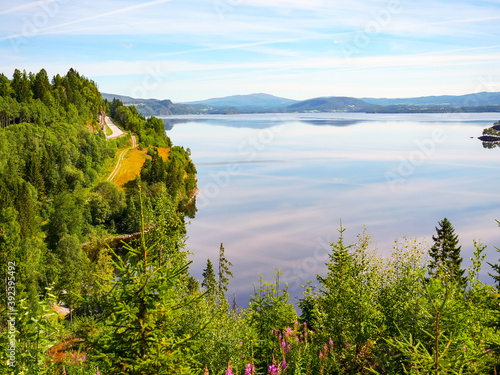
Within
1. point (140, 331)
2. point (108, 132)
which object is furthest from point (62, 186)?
point (140, 331)

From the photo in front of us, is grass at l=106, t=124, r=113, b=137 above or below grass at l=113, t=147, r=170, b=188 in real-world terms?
above

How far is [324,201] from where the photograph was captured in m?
78.9

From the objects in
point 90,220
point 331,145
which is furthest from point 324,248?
point 331,145

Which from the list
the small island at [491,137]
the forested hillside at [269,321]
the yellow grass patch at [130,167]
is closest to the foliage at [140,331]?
the forested hillside at [269,321]

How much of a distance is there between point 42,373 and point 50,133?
93372 millimetres

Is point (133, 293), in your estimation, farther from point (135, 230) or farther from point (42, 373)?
point (135, 230)

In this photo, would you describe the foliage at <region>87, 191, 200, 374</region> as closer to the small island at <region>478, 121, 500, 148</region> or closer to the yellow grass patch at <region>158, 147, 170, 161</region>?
the yellow grass patch at <region>158, 147, 170, 161</region>

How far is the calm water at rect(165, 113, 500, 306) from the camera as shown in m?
52.5

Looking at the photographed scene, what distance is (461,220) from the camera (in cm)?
6262

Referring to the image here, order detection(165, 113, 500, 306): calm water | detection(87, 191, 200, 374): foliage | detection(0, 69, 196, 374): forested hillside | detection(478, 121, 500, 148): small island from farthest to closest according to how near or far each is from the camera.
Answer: detection(478, 121, 500, 148): small island, detection(165, 113, 500, 306): calm water, detection(0, 69, 196, 374): forested hillside, detection(87, 191, 200, 374): foliage

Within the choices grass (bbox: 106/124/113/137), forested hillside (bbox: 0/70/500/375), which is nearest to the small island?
grass (bbox: 106/124/113/137)

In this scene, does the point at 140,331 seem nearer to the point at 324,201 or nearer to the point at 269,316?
the point at 269,316

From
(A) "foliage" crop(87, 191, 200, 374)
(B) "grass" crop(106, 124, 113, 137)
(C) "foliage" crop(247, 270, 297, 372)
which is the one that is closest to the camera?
(A) "foliage" crop(87, 191, 200, 374)

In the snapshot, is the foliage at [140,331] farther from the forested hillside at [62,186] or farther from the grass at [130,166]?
the grass at [130,166]
